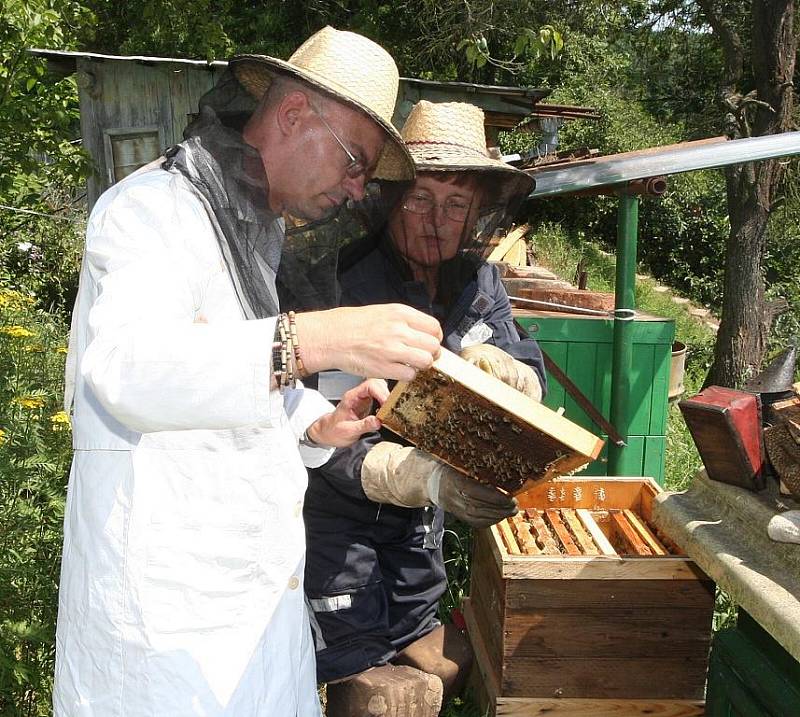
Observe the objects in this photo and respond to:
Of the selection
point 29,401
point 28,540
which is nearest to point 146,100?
point 29,401

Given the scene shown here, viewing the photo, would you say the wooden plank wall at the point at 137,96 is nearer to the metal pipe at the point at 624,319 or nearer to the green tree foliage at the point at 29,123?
the green tree foliage at the point at 29,123

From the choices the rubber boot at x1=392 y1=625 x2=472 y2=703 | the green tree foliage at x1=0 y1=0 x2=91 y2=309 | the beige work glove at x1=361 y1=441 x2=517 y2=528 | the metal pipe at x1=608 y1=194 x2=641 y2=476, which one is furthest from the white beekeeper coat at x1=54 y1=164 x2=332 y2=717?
the green tree foliage at x1=0 y1=0 x2=91 y2=309

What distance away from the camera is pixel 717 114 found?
37.0ft

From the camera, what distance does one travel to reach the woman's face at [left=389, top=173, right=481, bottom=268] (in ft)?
8.18

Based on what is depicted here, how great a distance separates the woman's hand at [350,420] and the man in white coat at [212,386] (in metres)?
0.29

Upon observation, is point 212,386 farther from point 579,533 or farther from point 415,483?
point 579,533

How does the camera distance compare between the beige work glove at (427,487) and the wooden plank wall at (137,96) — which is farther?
the wooden plank wall at (137,96)

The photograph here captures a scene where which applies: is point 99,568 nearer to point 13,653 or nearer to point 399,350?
point 399,350

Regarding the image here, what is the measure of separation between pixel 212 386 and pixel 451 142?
5.50 feet

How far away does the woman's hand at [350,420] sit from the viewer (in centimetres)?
191

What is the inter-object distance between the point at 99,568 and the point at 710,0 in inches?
291

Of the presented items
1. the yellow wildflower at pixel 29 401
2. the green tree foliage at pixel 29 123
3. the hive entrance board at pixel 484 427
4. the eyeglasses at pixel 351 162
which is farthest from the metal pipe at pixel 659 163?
the green tree foliage at pixel 29 123

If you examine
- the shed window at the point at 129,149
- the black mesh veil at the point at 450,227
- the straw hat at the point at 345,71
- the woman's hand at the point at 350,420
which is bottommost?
the woman's hand at the point at 350,420

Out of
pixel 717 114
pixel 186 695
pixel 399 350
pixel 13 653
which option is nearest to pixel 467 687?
pixel 13 653
